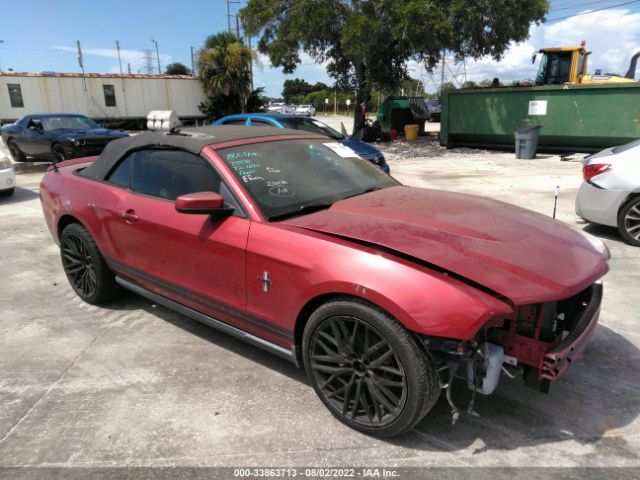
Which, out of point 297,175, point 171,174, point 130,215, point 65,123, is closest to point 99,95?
point 65,123

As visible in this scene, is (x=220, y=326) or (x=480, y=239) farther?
(x=220, y=326)

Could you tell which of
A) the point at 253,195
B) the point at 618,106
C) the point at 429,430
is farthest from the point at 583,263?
the point at 618,106

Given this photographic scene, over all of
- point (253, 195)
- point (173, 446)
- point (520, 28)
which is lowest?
point (173, 446)

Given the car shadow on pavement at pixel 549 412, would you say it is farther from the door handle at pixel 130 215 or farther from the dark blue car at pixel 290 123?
the dark blue car at pixel 290 123

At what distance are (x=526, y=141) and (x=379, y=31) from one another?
5853mm

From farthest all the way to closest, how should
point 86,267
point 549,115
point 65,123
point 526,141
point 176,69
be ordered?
point 176,69 → point 549,115 → point 526,141 → point 65,123 → point 86,267

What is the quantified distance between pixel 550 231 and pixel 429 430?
138 cm

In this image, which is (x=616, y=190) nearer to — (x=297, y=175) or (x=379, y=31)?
(x=297, y=175)

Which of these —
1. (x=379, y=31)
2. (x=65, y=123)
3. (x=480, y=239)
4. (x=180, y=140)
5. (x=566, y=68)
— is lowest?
(x=480, y=239)

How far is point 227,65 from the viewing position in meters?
29.2

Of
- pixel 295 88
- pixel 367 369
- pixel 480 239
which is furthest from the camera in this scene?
pixel 295 88

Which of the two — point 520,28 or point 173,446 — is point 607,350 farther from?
point 520,28

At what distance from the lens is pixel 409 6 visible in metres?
15.0

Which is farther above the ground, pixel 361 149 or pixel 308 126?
pixel 308 126
